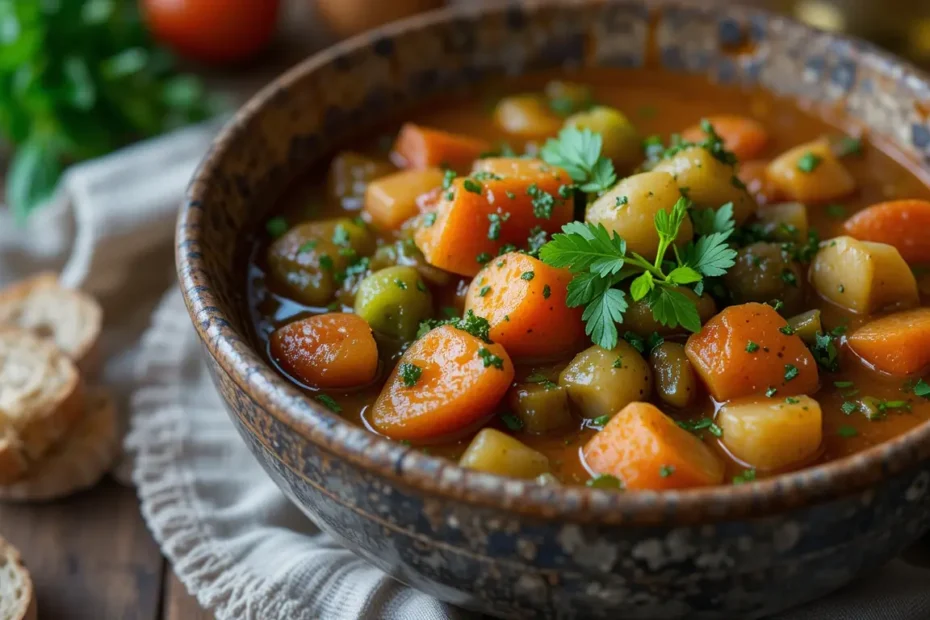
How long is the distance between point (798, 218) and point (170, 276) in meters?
2.02

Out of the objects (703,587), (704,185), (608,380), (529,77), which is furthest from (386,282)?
(529,77)

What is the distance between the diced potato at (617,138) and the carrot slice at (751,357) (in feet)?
2.30

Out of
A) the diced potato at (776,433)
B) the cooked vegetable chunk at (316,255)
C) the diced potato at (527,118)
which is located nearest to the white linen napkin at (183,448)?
the diced potato at (776,433)

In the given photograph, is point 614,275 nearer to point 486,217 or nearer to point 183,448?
point 486,217

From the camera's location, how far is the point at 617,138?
2.86 metres

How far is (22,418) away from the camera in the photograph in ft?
9.28

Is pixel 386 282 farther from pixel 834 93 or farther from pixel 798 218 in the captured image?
pixel 834 93

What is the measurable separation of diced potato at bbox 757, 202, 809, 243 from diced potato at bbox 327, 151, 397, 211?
3.51 feet

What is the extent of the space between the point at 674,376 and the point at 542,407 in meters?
0.30

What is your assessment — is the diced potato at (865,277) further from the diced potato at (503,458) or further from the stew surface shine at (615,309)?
the diced potato at (503,458)

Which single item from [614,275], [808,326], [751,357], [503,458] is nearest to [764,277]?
A: [808,326]

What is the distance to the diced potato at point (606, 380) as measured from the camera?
223 centimetres

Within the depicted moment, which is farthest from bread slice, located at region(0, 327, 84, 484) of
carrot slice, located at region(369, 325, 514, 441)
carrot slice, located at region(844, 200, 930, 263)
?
carrot slice, located at region(844, 200, 930, 263)

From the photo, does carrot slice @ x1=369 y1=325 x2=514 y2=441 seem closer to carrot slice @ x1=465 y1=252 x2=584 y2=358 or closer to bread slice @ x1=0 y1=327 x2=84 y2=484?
carrot slice @ x1=465 y1=252 x2=584 y2=358
